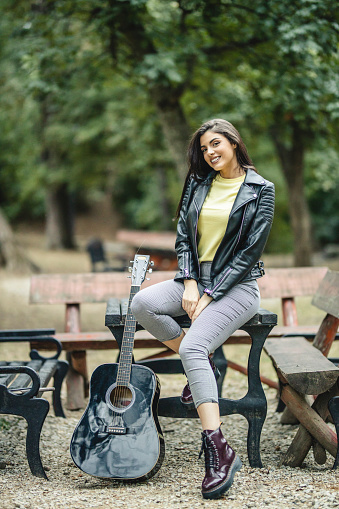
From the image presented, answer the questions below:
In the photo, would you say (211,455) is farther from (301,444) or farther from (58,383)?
(58,383)

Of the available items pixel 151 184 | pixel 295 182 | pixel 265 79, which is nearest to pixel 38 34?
pixel 265 79

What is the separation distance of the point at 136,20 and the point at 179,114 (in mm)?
1673

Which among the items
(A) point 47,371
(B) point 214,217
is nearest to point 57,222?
(A) point 47,371

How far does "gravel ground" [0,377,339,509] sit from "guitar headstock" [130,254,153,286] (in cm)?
112

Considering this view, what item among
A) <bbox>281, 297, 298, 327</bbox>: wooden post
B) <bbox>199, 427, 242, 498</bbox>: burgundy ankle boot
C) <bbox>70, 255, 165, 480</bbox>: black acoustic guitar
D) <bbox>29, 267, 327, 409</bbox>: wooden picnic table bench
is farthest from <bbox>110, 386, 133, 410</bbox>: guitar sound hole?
<bbox>281, 297, 298, 327</bbox>: wooden post

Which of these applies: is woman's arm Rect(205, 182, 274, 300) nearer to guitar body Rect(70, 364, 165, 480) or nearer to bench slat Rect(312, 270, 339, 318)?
guitar body Rect(70, 364, 165, 480)

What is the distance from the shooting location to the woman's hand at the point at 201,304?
3.27m

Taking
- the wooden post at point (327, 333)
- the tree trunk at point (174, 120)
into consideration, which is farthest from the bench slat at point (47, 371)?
the tree trunk at point (174, 120)

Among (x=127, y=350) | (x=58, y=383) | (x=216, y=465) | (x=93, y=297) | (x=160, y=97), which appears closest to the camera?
(x=216, y=465)

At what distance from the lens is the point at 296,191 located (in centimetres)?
1373

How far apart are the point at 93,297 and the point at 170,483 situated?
2516 mm

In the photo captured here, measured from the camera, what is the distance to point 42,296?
527cm

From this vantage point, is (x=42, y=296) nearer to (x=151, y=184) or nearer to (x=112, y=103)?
(x=112, y=103)

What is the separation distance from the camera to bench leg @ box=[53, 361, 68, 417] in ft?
14.8
